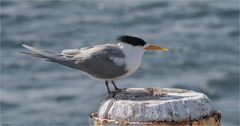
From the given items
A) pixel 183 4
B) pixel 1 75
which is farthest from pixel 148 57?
pixel 183 4

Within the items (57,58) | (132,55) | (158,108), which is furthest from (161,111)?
(57,58)

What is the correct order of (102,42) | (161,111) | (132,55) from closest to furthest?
(161,111) → (132,55) → (102,42)

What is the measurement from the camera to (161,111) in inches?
150

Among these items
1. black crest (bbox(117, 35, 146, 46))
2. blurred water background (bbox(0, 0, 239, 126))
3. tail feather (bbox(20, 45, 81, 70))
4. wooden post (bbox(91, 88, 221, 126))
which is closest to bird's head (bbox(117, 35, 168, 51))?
black crest (bbox(117, 35, 146, 46))

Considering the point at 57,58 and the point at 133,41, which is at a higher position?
the point at 133,41

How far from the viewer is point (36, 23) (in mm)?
18484

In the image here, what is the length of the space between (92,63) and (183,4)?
15.5m

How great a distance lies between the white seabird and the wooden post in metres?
0.76

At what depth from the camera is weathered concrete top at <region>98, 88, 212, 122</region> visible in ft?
12.5

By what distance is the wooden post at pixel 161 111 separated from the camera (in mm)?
3797

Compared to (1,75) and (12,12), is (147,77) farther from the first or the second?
(12,12)

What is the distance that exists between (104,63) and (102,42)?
10.9 meters

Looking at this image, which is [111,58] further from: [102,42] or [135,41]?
[102,42]

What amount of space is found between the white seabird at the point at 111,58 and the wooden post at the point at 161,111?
0.76 m
